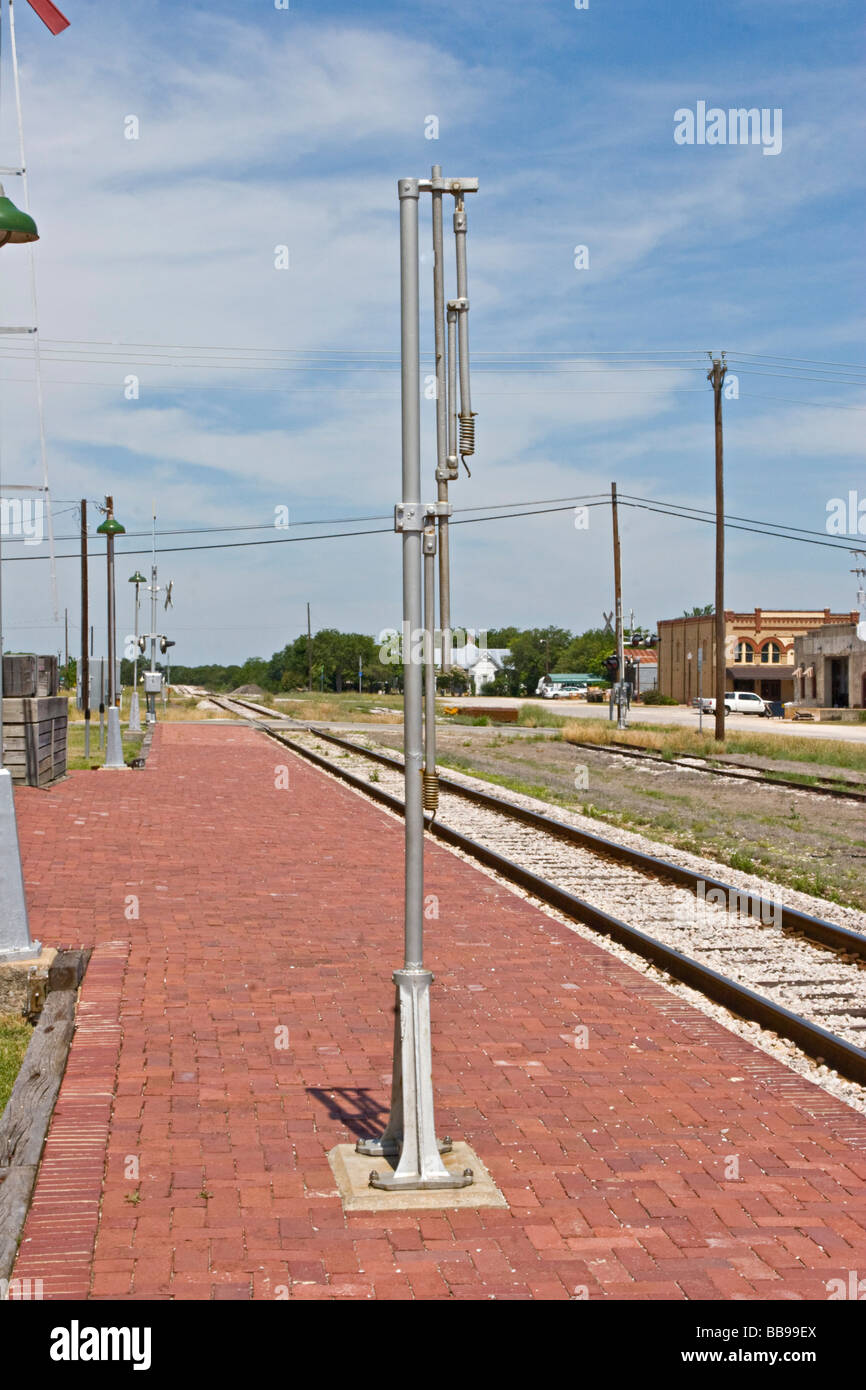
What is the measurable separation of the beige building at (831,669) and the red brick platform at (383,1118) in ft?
209

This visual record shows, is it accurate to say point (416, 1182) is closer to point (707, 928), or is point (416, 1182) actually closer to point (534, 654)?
point (707, 928)

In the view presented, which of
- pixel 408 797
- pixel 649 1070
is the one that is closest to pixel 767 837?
pixel 649 1070

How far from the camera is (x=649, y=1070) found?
20.6 ft

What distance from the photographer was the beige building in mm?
70500

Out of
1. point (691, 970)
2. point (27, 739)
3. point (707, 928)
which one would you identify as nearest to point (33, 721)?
point (27, 739)

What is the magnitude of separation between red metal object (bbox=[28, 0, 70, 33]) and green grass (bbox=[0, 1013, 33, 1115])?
576cm

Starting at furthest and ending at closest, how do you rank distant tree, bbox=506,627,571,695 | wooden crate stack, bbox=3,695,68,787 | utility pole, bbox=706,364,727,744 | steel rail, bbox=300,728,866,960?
distant tree, bbox=506,627,571,695, utility pole, bbox=706,364,727,744, wooden crate stack, bbox=3,695,68,787, steel rail, bbox=300,728,866,960

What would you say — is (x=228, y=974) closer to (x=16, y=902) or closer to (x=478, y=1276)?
(x=16, y=902)

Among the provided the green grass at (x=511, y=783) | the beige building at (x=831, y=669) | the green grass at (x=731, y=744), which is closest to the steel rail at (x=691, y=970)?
the green grass at (x=511, y=783)

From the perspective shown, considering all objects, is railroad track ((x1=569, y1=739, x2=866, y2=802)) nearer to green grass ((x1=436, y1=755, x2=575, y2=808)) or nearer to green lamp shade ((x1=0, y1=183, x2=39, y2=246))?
green grass ((x1=436, y1=755, x2=575, y2=808))

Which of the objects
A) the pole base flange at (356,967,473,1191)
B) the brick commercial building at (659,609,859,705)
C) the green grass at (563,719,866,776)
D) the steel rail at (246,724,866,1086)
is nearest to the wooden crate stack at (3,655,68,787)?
the steel rail at (246,724,866,1086)

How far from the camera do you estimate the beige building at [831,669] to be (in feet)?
231

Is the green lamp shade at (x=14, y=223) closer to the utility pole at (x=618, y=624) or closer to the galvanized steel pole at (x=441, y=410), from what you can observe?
the galvanized steel pole at (x=441, y=410)
